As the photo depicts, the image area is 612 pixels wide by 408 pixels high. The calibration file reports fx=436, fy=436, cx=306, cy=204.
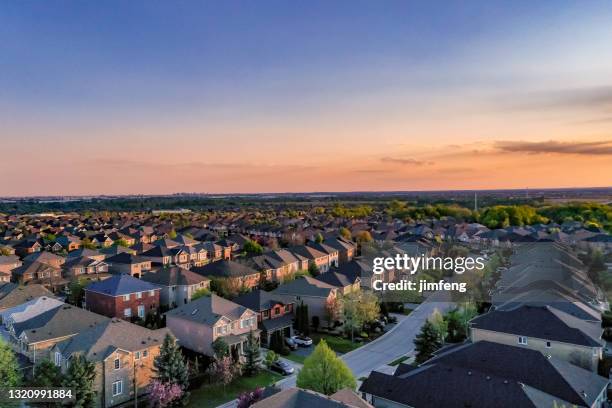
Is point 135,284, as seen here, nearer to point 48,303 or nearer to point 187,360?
point 48,303

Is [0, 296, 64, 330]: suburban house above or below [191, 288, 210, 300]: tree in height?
above

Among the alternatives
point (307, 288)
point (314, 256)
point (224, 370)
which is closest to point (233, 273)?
point (307, 288)

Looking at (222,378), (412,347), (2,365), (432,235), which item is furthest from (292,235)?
(2,365)

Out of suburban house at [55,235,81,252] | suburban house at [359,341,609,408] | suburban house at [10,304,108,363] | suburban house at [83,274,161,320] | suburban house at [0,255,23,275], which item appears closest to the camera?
suburban house at [359,341,609,408]

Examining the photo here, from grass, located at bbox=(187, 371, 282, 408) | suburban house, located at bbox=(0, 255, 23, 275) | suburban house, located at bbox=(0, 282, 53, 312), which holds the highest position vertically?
suburban house, located at bbox=(0, 282, 53, 312)

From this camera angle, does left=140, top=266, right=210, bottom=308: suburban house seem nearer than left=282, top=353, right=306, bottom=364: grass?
No

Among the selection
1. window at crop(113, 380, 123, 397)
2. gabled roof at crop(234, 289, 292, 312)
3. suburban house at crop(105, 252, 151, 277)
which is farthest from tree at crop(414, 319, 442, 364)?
suburban house at crop(105, 252, 151, 277)

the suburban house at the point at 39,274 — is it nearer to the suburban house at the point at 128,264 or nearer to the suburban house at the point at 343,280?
the suburban house at the point at 128,264

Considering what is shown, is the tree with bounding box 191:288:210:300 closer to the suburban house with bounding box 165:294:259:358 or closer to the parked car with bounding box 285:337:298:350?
the suburban house with bounding box 165:294:259:358
